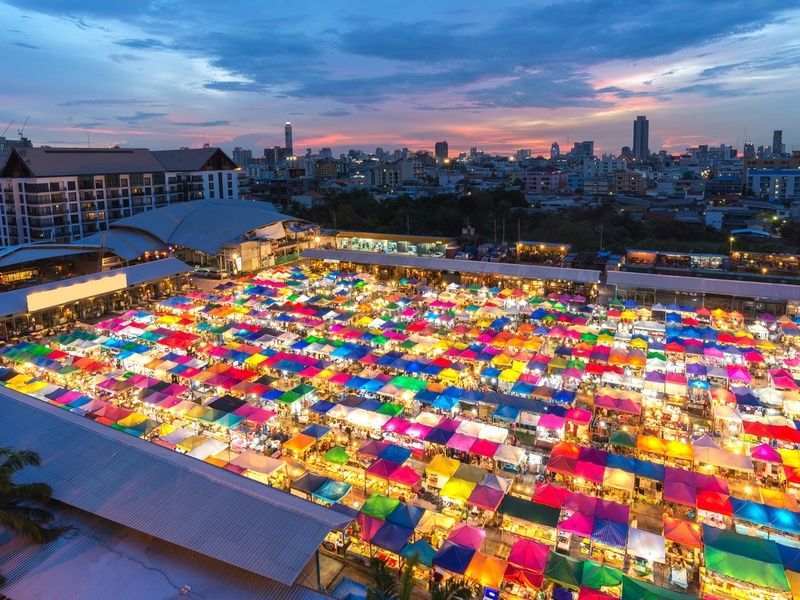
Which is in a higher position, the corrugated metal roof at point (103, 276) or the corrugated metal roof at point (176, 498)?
the corrugated metal roof at point (103, 276)

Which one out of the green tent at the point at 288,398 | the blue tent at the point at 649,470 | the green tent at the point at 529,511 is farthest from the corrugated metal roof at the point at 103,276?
the blue tent at the point at 649,470

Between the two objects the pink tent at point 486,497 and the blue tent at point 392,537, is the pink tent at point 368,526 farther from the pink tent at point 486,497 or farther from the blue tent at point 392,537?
the pink tent at point 486,497

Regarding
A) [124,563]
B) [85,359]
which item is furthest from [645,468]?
[85,359]

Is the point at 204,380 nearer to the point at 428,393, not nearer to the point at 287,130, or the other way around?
the point at 428,393

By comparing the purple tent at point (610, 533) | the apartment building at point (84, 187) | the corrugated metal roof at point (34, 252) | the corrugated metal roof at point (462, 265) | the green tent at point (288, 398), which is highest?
the apartment building at point (84, 187)

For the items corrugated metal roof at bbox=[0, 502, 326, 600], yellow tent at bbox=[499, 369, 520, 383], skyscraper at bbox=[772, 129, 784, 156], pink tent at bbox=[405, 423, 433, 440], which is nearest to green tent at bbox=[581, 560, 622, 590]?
corrugated metal roof at bbox=[0, 502, 326, 600]

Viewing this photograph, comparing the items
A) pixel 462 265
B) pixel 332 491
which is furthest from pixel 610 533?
pixel 462 265

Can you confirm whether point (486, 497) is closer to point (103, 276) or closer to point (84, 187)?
point (103, 276)
